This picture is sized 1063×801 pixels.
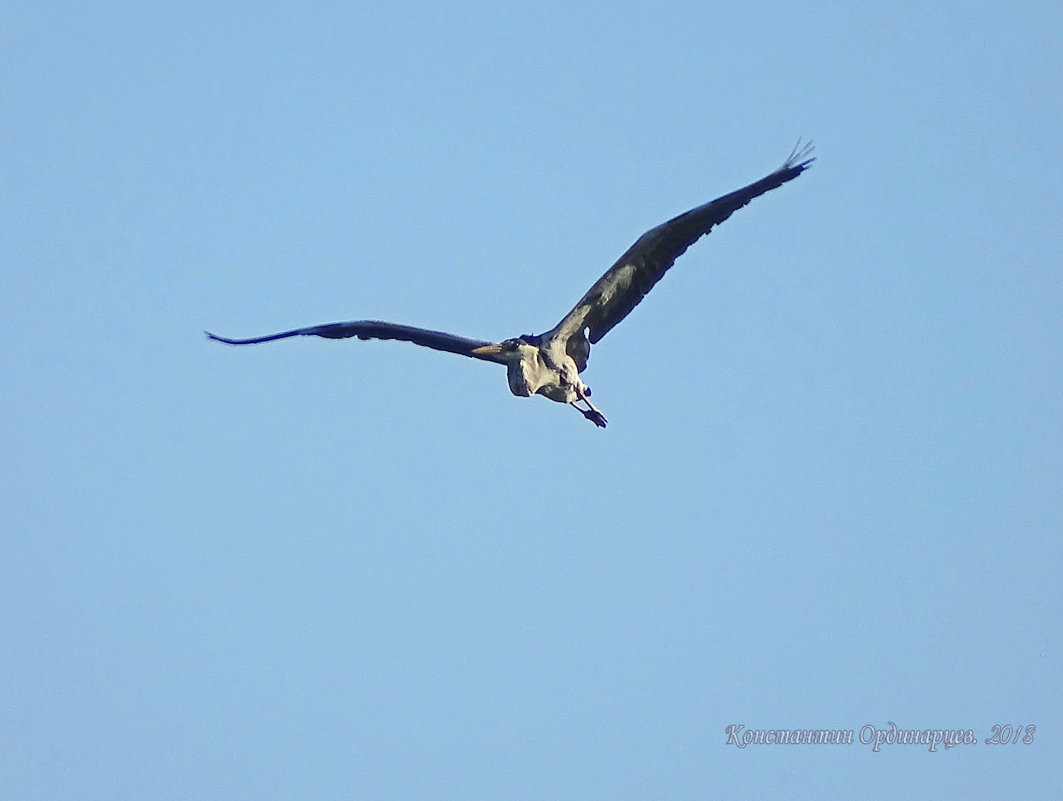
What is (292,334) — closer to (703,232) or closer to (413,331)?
(413,331)

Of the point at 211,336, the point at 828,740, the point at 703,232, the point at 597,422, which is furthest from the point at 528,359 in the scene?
the point at 828,740

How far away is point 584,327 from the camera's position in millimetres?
21844

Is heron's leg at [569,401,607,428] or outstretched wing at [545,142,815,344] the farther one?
heron's leg at [569,401,607,428]

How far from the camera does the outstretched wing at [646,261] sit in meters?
20.2

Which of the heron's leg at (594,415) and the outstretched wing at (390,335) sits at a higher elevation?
the outstretched wing at (390,335)

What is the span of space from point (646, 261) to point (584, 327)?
4.48 ft

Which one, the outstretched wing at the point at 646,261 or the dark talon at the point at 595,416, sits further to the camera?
the dark talon at the point at 595,416

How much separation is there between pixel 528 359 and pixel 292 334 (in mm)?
3598

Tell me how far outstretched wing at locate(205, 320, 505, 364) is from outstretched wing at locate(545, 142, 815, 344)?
111 cm

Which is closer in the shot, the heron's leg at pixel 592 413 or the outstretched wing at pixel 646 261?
the outstretched wing at pixel 646 261

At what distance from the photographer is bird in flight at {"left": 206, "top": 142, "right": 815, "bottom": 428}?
66.5ft

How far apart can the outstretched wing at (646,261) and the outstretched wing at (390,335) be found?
43.7 inches

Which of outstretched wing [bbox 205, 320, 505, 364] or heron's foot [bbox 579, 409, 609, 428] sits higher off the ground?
outstretched wing [bbox 205, 320, 505, 364]

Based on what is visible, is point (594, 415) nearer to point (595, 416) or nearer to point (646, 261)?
point (595, 416)
